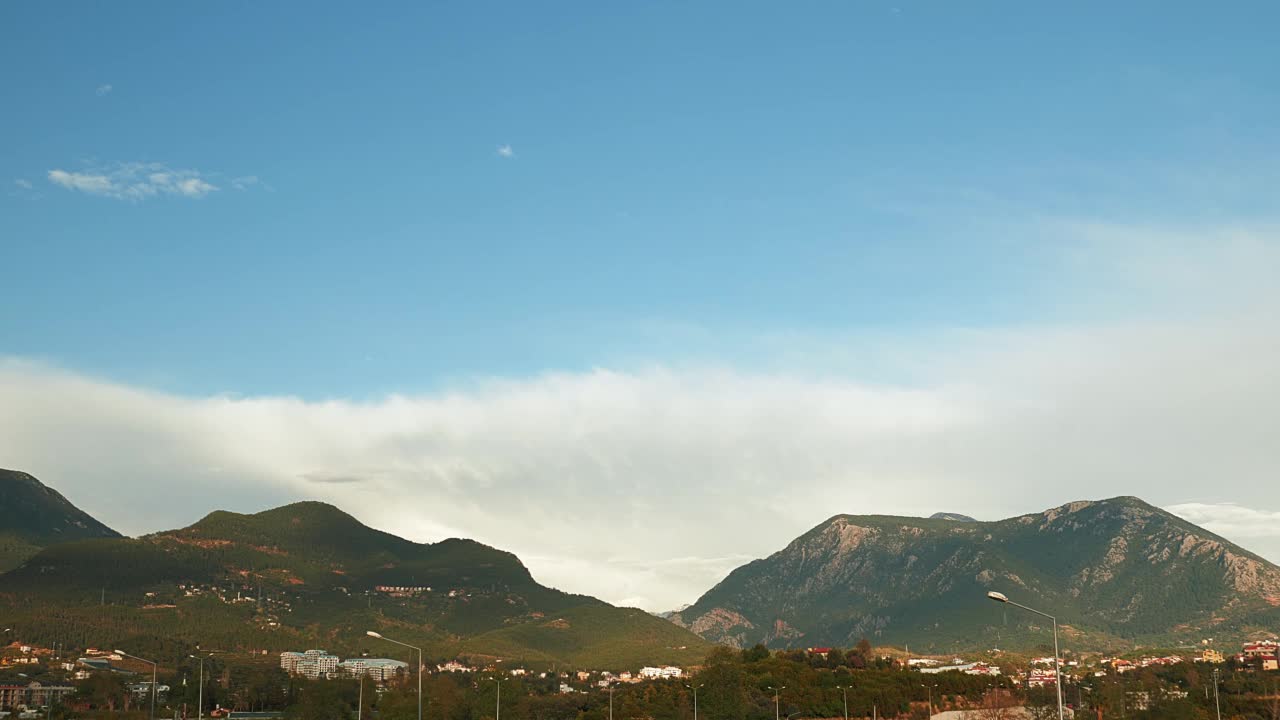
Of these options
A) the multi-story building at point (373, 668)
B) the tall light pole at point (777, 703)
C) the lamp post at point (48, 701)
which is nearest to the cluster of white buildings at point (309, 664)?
the multi-story building at point (373, 668)

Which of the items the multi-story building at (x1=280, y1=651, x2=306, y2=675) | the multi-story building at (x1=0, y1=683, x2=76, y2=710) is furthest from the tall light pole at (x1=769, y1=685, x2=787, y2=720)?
the multi-story building at (x1=0, y1=683, x2=76, y2=710)

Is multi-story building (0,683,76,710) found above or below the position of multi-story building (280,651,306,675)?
below

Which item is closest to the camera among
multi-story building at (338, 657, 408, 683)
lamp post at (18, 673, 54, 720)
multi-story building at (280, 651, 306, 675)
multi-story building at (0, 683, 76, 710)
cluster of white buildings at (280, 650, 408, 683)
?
lamp post at (18, 673, 54, 720)

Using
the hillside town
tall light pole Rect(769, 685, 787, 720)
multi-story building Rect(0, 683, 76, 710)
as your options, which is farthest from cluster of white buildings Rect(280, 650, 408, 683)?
tall light pole Rect(769, 685, 787, 720)

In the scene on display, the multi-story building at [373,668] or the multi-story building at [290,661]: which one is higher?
the multi-story building at [290,661]

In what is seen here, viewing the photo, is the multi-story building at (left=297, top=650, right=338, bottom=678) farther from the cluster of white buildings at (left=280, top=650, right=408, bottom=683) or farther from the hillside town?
the hillside town

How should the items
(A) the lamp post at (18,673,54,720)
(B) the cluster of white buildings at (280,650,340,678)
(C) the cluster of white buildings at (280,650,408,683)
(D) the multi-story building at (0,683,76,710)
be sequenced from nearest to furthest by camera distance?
(A) the lamp post at (18,673,54,720) < (D) the multi-story building at (0,683,76,710) < (B) the cluster of white buildings at (280,650,340,678) < (C) the cluster of white buildings at (280,650,408,683)

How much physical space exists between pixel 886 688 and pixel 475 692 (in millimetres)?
47991

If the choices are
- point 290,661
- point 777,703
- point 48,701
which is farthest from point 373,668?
point 777,703

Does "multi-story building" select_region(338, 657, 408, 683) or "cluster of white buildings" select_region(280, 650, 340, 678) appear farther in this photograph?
"multi-story building" select_region(338, 657, 408, 683)

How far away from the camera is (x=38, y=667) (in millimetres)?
160250

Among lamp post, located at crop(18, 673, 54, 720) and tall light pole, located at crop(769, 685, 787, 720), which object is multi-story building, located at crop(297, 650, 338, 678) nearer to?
lamp post, located at crop(18, 673, 54, 720)

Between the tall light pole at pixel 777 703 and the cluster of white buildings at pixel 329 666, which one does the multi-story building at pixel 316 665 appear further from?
the tall light pole at pixel 777 703

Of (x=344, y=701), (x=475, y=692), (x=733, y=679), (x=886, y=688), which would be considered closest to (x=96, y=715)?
(x=344, y=701)
